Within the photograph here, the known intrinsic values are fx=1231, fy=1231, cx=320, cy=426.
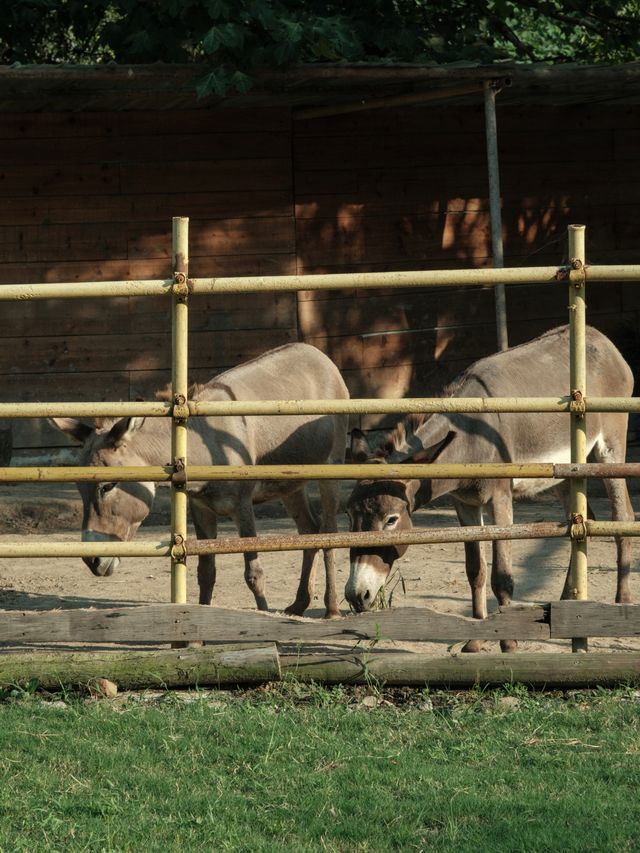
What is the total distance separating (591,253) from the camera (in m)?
13.6

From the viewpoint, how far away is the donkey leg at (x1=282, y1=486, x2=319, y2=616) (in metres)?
7.28

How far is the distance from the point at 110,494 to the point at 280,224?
5818 mm

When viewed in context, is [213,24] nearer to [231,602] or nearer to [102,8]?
[102,8]

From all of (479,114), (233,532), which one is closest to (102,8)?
(479,114)

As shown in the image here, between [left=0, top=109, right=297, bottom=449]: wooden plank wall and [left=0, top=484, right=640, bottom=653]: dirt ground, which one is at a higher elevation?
[left=0, top=109, right=297, bottom=449]: wooden plank wall

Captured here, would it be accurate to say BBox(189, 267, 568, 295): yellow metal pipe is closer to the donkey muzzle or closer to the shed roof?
the donkey muzzle

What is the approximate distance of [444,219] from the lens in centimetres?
1293

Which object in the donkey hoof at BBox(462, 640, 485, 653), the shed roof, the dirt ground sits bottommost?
the dirt ground

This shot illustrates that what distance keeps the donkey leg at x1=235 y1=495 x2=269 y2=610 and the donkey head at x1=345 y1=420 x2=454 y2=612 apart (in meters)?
0.78

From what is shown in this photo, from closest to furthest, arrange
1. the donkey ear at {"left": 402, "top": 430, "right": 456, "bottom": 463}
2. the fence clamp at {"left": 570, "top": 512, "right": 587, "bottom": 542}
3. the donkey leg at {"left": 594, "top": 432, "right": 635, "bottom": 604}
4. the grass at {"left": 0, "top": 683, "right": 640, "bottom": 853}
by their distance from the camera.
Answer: the grass at {"left": 0, "top": 683, "right": 640, "bottom": 853} → the fence clamp at {"left": 570, "top": 512, "right": 587, "bottom": 542} → the donkey ear at {"left": 402, "top": 430, "right": 456, "bottom": 463} → the donkey leg at {"left": 594, "top": 432, "right": 635, "bottom": 604}

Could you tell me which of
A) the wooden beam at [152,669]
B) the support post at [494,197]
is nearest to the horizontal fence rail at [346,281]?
the wooden beam at [152,669]

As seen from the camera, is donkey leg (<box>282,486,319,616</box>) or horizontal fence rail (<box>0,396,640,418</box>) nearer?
horizontal fence rail (<box>0,396,640,418</box>)

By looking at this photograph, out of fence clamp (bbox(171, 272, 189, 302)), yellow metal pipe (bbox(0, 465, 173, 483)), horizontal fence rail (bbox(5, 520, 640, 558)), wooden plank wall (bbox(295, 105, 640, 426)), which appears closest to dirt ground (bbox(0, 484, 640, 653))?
horizontal fence rail (bbox(5, 520, 640, 558))

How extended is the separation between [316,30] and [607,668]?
6625 millimetres
